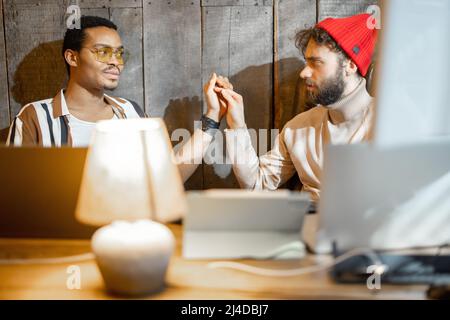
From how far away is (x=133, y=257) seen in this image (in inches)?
36.2

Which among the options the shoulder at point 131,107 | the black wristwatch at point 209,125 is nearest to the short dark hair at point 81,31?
the shoulder at point 131,107

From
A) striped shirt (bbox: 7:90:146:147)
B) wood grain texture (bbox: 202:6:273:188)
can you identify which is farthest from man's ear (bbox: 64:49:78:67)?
wood grain texture (bbox: 202:6:273:188)

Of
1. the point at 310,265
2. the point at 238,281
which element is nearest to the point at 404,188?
the point at 310,265

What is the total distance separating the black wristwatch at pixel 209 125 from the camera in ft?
6.90

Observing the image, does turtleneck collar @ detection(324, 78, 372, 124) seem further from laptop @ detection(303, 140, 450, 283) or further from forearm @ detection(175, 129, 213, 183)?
laptop @ detection(303, 140, 450, 283)

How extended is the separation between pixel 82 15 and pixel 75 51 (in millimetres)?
171

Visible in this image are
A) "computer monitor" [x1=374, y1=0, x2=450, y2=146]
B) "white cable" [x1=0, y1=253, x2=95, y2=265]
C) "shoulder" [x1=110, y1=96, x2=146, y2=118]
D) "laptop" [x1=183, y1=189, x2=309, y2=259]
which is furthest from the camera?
"shoulder" [x1=110, y1=96, x2=146, y2=118]

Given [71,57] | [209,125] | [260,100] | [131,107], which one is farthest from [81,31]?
[260,100]

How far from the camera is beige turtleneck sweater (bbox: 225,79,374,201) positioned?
1955 mm

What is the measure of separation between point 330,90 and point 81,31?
113 cm

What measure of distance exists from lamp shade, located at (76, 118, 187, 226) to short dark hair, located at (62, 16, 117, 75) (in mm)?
1224

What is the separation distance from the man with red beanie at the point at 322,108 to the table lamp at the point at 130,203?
1049 mm

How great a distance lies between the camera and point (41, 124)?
204 cm
